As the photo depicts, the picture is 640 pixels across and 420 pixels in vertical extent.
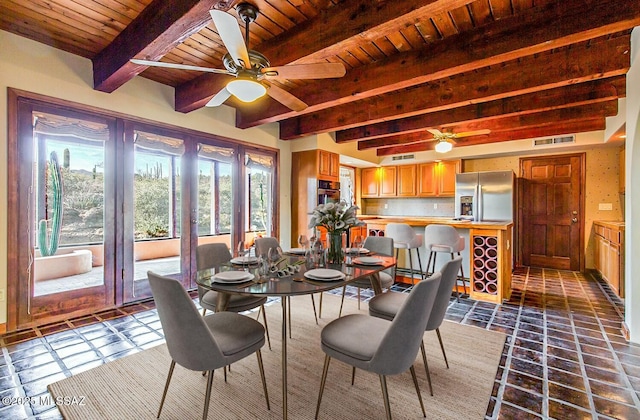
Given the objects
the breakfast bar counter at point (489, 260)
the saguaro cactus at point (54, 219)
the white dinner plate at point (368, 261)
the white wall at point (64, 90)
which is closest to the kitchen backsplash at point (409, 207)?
the breakfast bar counter at point (489, 260)

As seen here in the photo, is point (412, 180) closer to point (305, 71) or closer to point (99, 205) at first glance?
point (305, 71)

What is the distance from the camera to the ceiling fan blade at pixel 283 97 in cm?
251

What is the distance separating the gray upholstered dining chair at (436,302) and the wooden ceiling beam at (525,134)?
380cm

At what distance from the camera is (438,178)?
21.1ft

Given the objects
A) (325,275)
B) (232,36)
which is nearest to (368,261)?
(325,275)

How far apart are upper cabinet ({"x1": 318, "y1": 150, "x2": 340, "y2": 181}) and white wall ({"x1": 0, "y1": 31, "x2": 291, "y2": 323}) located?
174cm

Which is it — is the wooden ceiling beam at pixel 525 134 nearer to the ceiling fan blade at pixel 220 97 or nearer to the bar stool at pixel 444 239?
the bar stool at pixel 444 239

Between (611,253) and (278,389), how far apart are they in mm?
4930

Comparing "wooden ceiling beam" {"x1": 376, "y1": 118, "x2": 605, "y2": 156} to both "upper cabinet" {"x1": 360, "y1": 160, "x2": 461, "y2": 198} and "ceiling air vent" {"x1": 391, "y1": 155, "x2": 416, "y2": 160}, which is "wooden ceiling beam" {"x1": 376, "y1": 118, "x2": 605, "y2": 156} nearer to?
"ceiling air vent" {"x1": 391, "y1": 155, "x2": 416, "y2": 160}

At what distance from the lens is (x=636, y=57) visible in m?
2.47

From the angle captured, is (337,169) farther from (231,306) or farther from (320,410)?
(320,410)

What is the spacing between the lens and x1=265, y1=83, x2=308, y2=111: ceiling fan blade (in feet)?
8.23

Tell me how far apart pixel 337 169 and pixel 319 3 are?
358 centimetres

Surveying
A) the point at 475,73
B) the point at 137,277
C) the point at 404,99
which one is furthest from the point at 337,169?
the point at 137,277
